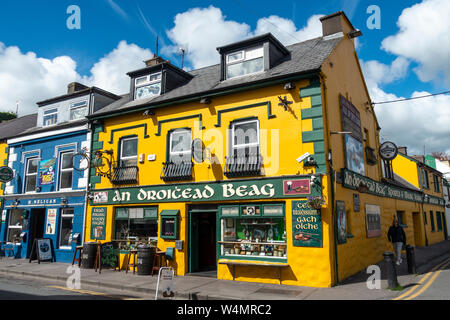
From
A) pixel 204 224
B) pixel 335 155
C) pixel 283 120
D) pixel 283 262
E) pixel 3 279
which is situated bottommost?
pixel 3 279

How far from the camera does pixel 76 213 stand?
49.1 ft

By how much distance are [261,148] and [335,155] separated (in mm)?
2496

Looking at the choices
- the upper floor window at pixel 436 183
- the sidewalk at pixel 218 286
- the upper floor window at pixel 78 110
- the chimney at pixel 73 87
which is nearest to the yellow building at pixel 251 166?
the sidewalk at pixel 218 286

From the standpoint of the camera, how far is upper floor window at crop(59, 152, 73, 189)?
16.0m

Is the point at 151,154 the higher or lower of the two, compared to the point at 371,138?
lower

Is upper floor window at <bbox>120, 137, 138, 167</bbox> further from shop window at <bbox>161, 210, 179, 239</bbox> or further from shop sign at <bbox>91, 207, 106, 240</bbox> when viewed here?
shop window at <bbox>161, 210, 179, 239</bbox>

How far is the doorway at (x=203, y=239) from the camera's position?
12.1 meters

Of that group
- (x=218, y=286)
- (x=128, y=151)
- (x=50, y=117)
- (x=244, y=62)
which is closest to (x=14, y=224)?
(x=50, y=117)

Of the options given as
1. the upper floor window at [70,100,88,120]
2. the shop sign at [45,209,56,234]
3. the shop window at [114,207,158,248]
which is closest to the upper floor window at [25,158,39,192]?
the shop sign at [45,209,56,234]

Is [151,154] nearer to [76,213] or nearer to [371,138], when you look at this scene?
[76,213]

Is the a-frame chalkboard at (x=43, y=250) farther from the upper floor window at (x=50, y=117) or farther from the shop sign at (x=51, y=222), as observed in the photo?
the upper floor window at (x=50, y=117)
